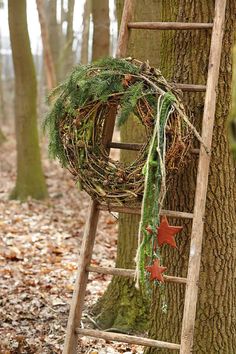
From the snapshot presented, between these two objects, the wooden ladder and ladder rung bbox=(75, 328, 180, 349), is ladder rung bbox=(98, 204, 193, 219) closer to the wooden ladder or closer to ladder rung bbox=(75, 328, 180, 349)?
the wooden ladder

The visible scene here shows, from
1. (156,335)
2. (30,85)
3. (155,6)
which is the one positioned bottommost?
(156,335)

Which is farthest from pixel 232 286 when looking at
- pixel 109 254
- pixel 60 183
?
pixel 60 183

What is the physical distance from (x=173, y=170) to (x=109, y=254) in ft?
13.1

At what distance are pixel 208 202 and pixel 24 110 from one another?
637 cm

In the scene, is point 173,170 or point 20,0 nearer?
point 173,170

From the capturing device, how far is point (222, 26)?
137 inches

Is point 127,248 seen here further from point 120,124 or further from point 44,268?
point 120,124

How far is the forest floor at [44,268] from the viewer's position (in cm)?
465

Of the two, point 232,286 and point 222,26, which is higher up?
point 222,26

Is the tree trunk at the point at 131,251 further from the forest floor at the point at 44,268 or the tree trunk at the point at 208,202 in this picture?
the tree trunk at the point at 208,202

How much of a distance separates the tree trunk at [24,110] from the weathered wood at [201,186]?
5963mm

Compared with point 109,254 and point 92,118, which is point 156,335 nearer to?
point 92,118

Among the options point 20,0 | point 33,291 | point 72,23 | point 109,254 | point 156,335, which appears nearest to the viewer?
point 156,335

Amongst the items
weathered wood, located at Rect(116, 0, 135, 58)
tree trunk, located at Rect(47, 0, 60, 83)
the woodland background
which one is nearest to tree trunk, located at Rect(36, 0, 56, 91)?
the woodland background
